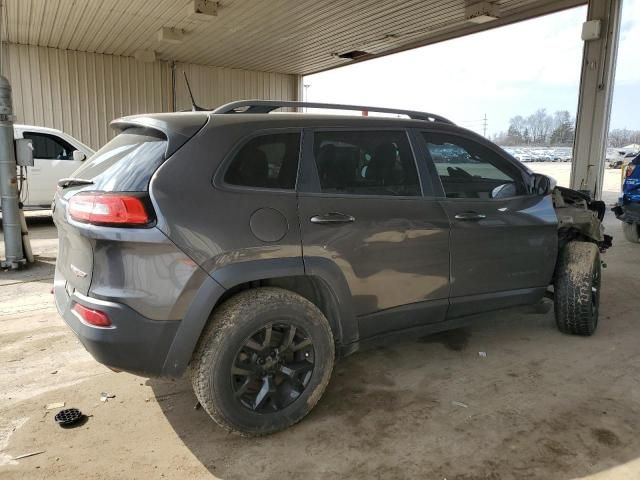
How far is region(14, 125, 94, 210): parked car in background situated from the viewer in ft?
31.3

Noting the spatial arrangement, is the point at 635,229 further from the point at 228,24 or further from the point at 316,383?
the point at 228,24

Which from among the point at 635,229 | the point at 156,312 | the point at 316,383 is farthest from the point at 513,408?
the point at 635,229

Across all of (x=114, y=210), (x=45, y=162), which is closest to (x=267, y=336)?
(x=114, y=210)

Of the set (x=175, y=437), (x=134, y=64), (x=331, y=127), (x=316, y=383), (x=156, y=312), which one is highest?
(x=134, y=64)

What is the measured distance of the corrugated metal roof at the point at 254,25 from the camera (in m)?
9.58

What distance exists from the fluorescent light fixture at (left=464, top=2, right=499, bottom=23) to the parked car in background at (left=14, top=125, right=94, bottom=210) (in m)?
8.05

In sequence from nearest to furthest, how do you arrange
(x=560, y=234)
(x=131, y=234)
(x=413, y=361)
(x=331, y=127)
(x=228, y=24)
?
1. (x=131, y=234)
2. (x=331, y=127)
3. (x=413, y=361)
4. (x=560, y=234)
5. (x=228, y=24)

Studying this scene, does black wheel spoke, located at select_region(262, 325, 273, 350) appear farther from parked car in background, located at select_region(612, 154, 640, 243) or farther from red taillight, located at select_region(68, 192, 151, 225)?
parked car in background, located at select_region(612, 154, 640, 243)

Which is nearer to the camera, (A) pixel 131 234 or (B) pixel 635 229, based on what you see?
(A) pixel 131 234

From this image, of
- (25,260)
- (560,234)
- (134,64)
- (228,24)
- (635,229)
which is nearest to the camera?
(560,234)

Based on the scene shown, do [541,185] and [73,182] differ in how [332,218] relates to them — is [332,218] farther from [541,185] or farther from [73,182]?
[541,185]

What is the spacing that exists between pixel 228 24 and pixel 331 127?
926cm

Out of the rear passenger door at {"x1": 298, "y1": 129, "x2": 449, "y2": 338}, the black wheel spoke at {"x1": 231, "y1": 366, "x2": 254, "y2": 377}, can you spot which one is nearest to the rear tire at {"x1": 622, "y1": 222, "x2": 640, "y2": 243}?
the rear passenger door at {"x1": 298, "y1": 129, "x2": 449, "y2": 338}

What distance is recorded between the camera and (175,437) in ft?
8.80
